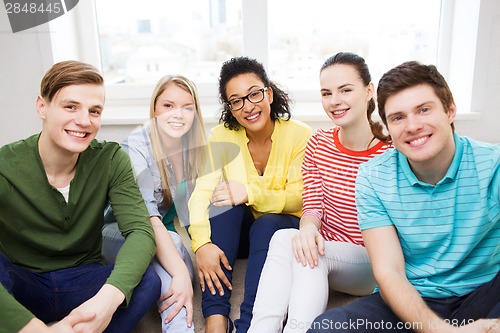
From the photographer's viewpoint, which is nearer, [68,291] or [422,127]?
[422,127]

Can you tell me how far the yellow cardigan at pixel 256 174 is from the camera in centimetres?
161

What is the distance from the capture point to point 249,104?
162cm

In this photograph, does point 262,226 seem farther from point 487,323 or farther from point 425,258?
point 487,323

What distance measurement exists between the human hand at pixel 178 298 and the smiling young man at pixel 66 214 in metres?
0.06

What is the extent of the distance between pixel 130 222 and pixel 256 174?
531 mm


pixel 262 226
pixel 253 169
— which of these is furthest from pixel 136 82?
pixel 262 226

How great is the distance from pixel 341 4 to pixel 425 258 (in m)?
1.64

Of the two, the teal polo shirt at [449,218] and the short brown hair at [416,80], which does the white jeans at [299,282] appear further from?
the short brown hair at [416,80]

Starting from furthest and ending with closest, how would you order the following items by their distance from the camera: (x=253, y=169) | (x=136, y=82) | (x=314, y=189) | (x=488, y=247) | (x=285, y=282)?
(x=136, y=82)
(x=253, y=169)
(x=314, y=189)
(x=285, y=282)
(x=488, y=247)

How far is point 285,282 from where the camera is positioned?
4.16 feet

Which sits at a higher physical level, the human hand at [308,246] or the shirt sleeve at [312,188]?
the shirt sleeve at [312,188]

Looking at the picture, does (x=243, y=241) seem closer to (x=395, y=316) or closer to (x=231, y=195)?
(x=231, y=195)

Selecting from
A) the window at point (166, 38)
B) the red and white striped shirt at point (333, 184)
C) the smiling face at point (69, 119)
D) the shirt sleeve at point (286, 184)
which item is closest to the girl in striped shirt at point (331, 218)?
the red and white striped shirt at point (333, 184)

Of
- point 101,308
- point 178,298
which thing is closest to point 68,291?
point 101,308
